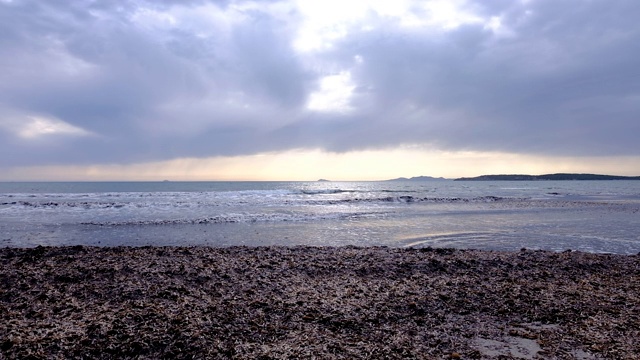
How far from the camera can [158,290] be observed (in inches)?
255

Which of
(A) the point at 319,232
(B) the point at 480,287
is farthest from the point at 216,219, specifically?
(B) the point at 480,287

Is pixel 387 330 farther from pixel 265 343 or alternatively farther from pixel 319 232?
pixel 319 232

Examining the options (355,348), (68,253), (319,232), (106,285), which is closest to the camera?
(355,348)

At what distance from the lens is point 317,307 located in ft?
18.7

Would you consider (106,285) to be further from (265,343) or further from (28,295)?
(265,343)

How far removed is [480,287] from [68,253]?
1032cm

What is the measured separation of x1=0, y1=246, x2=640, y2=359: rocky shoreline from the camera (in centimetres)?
443

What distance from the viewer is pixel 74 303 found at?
5.88 meters

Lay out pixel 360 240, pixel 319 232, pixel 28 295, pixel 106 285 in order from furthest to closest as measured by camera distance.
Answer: pixel 319 232, pixel 360 240, pixel 106 285, pixel 28 295

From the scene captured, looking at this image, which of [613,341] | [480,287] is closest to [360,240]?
[480,287]

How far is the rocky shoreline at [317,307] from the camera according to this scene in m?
4.43

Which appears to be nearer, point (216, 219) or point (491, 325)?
point (491, 325)

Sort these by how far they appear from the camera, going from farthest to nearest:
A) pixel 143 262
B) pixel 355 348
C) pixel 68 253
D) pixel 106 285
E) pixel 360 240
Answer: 1. pixel 360 240
2. pixel 68 253
3. pixel 143 262
4. pixel 106 285
5. pixel 355 348

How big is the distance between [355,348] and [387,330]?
0.71 meters
